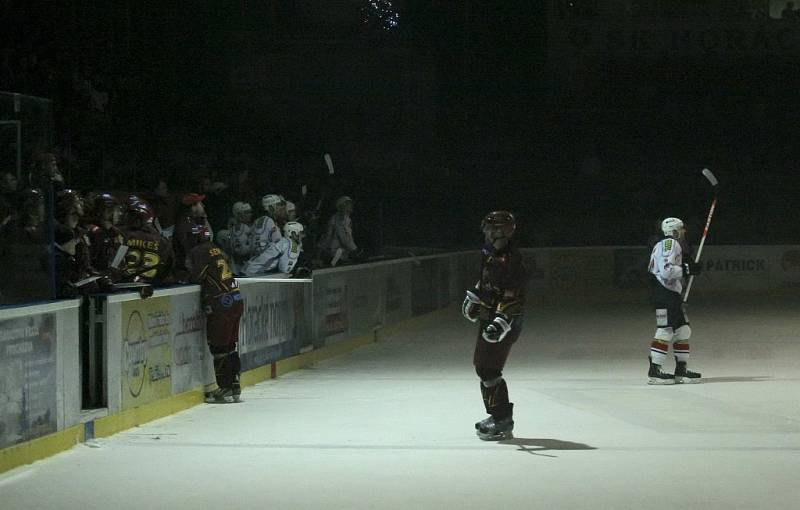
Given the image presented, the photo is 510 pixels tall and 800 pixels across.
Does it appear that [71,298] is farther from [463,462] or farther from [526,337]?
[526,337]

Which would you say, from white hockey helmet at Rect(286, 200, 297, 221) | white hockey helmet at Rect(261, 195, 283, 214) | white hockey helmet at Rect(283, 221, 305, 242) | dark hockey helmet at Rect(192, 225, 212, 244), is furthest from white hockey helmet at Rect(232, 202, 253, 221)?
dark hockey helmet at Rect(192, 225, 212, 244)

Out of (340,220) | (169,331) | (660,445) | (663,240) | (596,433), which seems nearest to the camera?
(660,445)

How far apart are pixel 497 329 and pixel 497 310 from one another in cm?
24

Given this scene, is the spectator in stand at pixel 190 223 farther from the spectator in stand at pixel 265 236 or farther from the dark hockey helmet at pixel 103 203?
the spectator in stand at pixel 265 236

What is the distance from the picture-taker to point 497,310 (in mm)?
9828

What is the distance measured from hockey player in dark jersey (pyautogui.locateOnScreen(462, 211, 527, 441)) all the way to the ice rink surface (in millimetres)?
266

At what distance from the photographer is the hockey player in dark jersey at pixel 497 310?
9.79 metres

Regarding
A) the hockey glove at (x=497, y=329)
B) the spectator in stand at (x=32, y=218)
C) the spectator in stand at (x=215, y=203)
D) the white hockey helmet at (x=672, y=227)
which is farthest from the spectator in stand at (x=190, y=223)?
the white hockey helmet at (x=672, y=227)

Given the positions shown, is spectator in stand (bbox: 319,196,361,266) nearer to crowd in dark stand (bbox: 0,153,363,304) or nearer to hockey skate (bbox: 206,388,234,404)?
crowd in dark stand (bbox: 0,153,363,304)

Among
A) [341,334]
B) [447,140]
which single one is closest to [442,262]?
[341,334]

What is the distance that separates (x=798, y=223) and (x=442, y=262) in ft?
46.0

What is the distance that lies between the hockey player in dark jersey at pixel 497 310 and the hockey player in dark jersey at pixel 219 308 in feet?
10.1

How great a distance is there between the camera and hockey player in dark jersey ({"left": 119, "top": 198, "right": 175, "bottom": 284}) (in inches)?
452

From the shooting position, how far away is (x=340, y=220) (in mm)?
19953
